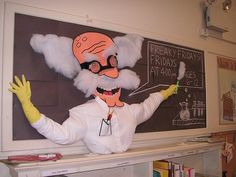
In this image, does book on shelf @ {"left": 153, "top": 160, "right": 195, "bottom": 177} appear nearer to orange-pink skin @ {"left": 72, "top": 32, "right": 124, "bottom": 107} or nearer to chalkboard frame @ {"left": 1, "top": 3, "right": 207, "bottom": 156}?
orange-pink skin @ {"left": 72, "top": 32, "right": 124, "bottom": 107}

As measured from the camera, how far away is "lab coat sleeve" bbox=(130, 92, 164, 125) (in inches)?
69.6

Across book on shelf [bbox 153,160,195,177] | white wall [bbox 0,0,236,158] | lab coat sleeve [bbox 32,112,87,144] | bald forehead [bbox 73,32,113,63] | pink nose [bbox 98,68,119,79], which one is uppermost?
white wall [bbox 0,0,236,158]

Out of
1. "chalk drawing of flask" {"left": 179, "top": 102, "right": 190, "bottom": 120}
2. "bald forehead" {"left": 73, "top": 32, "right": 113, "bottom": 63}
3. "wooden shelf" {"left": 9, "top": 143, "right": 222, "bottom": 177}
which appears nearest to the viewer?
"wooden shelf" {"left": 9, "top": 143, "right": 222, "bottom": 177}

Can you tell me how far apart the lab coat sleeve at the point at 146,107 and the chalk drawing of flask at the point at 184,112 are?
0.31 metres

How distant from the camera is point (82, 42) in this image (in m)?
1.56

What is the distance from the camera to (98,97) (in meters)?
1.60

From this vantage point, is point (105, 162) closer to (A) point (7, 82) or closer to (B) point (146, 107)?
(B) point (146, 107)

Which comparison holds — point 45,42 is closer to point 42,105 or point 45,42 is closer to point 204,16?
point 42,105

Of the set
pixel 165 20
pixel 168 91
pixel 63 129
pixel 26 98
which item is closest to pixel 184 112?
pixel 168 91

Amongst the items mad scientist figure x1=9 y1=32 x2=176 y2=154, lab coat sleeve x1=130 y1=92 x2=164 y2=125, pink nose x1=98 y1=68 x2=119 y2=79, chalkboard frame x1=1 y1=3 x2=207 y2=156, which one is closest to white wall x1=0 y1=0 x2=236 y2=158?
chalkboard frame x1=1 y1=3 x2=207 y2=156

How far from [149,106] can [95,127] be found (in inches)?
19.4

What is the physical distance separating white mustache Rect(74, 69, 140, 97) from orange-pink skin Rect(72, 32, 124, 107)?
34mm

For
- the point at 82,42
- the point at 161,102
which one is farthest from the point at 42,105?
the point at 161,102

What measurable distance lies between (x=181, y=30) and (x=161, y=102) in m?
0.73
